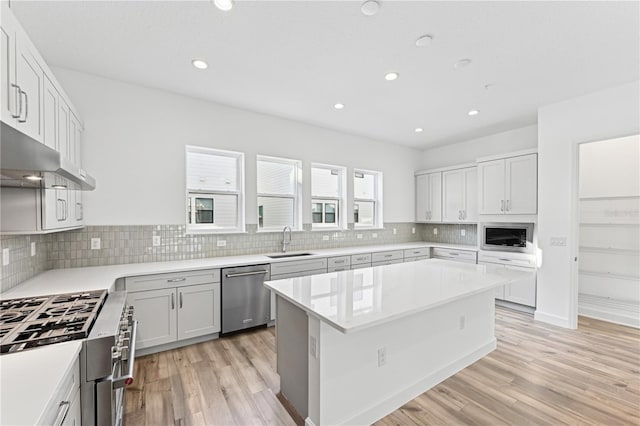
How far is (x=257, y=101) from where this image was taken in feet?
11.8

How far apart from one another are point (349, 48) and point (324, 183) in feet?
8.50

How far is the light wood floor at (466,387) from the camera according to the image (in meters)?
1.97

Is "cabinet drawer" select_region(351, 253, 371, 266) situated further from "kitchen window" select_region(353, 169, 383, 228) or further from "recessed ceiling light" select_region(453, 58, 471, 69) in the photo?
"recessed ceiling light" select_region(453, 58, 471, 69)

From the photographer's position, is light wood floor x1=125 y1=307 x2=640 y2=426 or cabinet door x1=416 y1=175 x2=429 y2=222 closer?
light wood floor x1=125 y1=307 x2=640 y2=426

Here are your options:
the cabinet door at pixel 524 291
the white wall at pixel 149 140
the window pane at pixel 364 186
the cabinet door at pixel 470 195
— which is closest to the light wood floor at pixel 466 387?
the cabinet door at pixel 524 291

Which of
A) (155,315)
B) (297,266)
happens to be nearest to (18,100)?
(155,315)

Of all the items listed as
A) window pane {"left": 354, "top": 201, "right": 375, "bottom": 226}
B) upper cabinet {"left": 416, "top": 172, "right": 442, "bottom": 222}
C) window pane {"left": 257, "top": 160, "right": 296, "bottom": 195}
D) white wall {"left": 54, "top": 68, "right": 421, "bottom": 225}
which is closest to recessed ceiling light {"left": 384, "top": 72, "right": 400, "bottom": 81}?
white wall {"left": 54, "top": 68, "right": 421, "bottom": 225}

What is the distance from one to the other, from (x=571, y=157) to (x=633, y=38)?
152 cm

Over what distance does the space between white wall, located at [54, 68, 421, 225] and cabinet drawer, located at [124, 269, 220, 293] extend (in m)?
0.78

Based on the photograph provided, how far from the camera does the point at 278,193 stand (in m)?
4.32

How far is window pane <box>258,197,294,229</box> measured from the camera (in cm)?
416

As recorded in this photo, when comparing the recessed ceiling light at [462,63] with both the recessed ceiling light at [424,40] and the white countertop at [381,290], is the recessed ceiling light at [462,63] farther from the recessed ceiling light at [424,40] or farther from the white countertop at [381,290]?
the white countertop at [381,290]

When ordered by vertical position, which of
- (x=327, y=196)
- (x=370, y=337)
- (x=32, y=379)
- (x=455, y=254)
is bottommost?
(x=370, y=337)

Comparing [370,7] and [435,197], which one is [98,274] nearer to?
[370,7]
